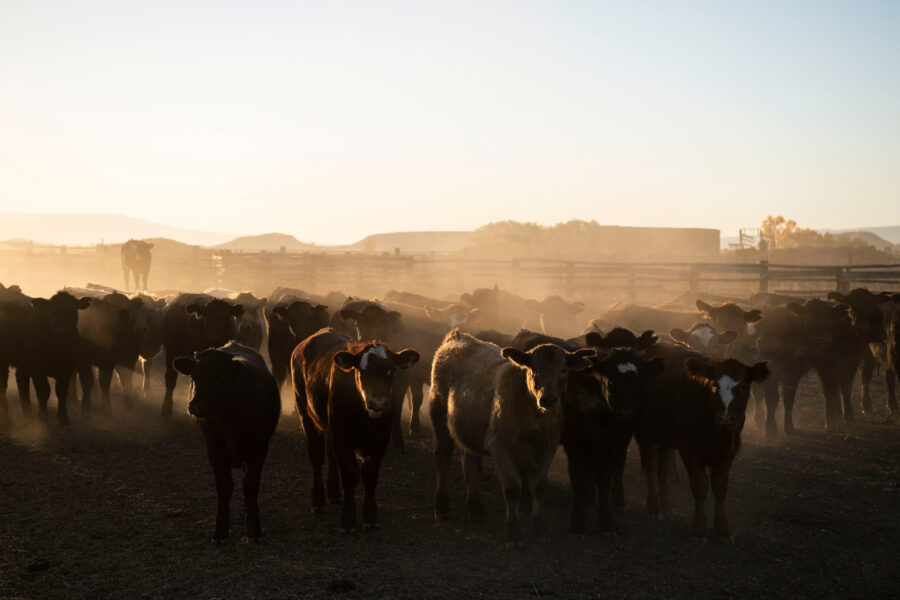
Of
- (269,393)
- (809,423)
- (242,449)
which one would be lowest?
(809,423)

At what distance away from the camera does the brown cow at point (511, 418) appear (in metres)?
6.81

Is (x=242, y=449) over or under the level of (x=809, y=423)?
over

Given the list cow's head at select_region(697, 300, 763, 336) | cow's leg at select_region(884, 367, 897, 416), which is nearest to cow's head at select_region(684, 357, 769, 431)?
cow's head at select_region(697, 300, 763, 336)

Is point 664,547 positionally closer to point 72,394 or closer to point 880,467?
point 880,467

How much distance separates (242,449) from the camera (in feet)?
23.2

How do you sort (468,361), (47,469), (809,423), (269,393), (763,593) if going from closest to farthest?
1. (763,593)
2. (269,393)
3. (468,361)
4. (47,469)
5. (809,423)

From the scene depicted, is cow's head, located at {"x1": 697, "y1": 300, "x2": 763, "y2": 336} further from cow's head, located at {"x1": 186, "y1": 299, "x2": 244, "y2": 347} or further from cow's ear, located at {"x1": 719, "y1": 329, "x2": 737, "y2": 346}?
cow's head, located at {"x1": 186, "y1": 299, "x2": 244, "y2": 347}

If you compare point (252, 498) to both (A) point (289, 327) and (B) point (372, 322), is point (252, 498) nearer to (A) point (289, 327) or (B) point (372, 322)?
(B) point (372, 322)

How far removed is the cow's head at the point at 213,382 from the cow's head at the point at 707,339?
6166mm

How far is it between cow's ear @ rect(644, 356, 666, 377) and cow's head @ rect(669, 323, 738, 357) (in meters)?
3.21

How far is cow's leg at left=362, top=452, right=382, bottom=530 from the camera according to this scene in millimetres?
7250

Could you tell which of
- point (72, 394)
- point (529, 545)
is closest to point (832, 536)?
point (529, 545)

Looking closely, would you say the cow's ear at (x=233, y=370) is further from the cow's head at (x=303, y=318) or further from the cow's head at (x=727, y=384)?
the cow's head at (x=303, y=318)

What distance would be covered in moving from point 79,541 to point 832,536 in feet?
22.7
